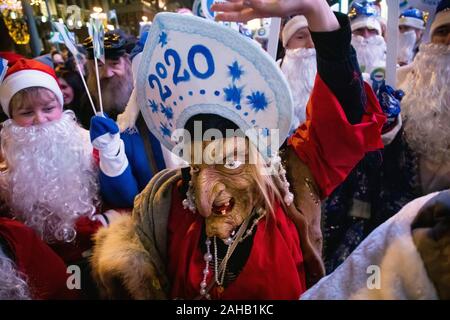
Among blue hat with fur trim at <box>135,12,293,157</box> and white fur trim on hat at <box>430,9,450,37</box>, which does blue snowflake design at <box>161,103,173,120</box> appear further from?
white fur trim on hat at <box>430,9,450,37</box>

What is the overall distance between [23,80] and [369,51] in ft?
8.43


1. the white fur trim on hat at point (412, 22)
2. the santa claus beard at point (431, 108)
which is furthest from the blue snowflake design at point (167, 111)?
the white fur trim on hat at point (412, 22)

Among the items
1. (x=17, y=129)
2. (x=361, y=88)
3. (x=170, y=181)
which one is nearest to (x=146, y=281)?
(x=170, y=181)

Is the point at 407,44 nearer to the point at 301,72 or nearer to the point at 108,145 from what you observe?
the point at 301,72

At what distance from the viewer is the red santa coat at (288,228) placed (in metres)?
1.12

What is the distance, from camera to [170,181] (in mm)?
1302

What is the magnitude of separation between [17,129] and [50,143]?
17 cm

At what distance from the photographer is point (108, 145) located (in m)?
1.68

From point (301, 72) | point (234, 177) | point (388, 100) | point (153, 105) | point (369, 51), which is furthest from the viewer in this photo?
point (369, 51)

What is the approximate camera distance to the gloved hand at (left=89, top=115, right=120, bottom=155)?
1.64 m

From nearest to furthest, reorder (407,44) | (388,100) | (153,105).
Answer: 1. (153,105)
2. (388,100)
3. (407,44)

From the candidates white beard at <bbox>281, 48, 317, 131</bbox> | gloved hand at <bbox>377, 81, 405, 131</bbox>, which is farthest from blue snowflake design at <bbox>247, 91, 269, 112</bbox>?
white beard at <bbox>281, 48, 317, 131</bbox>

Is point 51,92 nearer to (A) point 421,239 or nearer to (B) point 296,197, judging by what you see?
(B) point 296,197

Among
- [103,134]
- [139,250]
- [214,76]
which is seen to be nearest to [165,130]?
[214,76]
